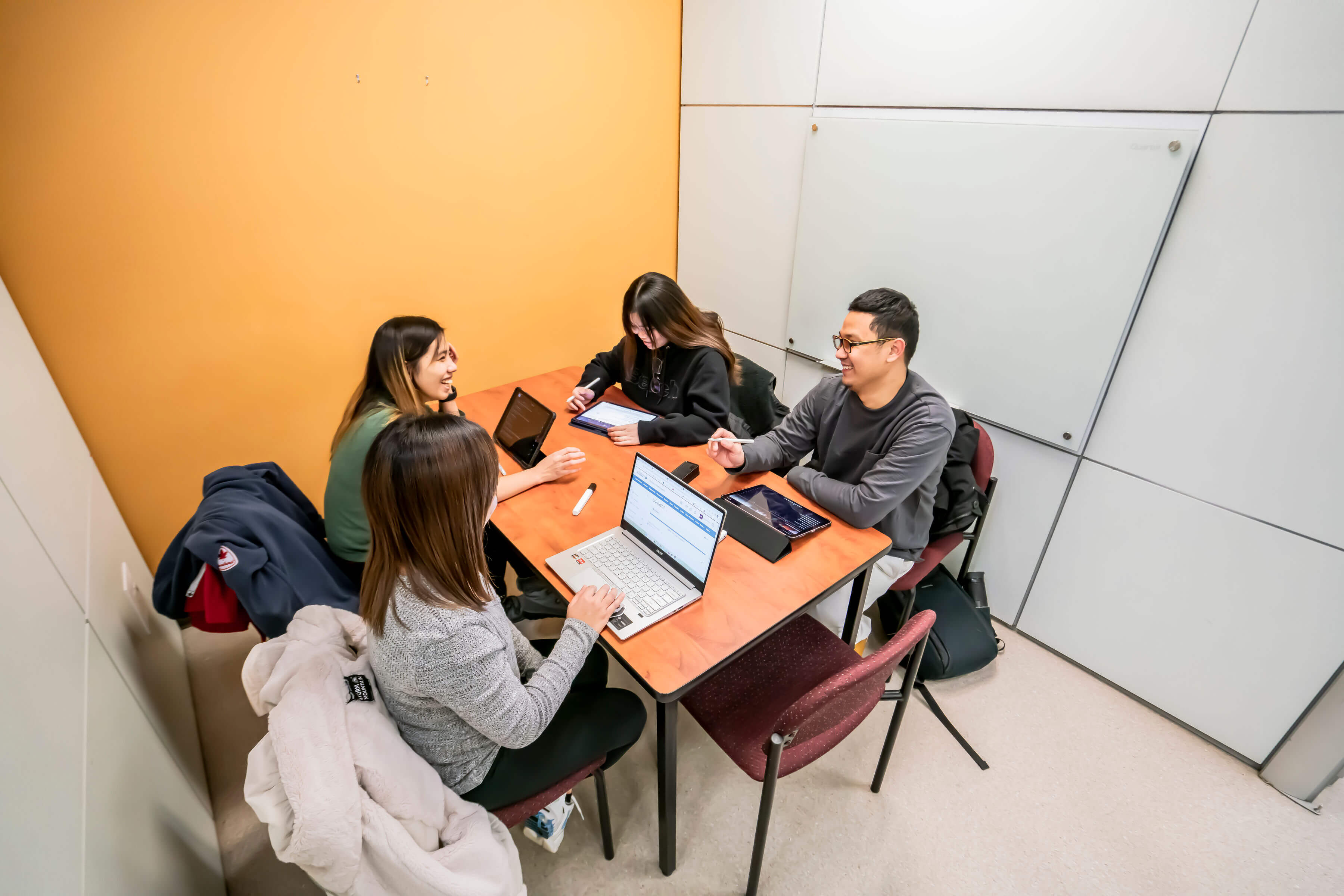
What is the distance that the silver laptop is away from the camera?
1.44 metres

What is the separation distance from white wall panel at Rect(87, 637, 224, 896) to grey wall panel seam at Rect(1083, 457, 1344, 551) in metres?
2.77

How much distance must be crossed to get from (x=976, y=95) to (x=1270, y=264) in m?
1.04

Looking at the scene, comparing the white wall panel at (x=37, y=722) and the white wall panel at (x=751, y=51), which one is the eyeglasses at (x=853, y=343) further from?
the white wall panel at (x=37, y=722)

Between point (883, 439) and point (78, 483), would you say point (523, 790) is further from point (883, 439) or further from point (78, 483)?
point (78, 483)

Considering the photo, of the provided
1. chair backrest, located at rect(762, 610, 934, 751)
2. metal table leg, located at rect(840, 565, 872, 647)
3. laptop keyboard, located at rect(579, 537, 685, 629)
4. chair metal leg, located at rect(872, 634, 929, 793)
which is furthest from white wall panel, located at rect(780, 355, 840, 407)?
chair backrest, located at rect(762, 610, 934, 751)

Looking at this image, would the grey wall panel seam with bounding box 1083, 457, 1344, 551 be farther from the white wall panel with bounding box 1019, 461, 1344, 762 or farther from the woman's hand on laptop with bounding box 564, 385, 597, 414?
the woman's hand on laptop with bounding box 564, 385, 597, 414

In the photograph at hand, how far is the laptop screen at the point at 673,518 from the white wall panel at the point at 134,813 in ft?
3.95

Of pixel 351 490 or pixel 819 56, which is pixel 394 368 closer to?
pixel 351 490

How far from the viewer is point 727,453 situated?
6.61 ft

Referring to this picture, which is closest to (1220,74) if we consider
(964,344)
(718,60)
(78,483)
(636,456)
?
(964,344)

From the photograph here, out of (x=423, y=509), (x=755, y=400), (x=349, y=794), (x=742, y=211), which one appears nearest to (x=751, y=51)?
(x=742, y=211)

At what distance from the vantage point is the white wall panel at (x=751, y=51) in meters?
2.55

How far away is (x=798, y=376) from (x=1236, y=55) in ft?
6.16

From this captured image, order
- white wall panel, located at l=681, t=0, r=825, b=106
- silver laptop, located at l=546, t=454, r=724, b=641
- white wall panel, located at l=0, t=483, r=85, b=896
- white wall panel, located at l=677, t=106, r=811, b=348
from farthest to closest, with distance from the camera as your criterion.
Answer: white wall panel, located at l=677, t=106, r=811, b=348 < white wall panel, located at l=681, t=0, r=825, b=106 < silver laptop, located at l=546, t=454, r=724, b=641 < white wall panel, located at l=0, t=483, r=85, b=896
